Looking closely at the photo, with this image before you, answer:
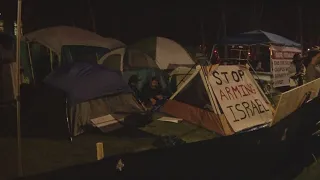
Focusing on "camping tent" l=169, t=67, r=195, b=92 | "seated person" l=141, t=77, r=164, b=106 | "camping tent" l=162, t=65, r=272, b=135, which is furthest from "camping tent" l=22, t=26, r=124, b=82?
"camping tent" l=162, t=65, r=272, b=135

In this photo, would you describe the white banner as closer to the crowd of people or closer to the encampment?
the encampment

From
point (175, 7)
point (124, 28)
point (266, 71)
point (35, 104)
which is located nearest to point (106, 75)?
point (35, 104)

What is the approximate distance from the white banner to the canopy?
5700 mm

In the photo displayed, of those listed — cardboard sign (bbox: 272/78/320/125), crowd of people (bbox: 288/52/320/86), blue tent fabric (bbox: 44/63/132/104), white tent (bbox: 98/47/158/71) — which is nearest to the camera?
cardboard sign (bbox: 272/78/320/125)

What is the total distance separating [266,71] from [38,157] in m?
12.2

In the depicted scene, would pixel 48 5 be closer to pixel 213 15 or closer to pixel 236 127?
pixel 213 15

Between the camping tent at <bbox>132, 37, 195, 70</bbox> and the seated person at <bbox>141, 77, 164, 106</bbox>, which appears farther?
the camping tent at <bbox>132, 37, 195, 70</bbox>

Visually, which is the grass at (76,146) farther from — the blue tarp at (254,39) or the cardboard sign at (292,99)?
the blue tarp at (254,39)

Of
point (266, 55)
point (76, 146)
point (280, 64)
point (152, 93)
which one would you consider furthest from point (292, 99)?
point (266, 55)

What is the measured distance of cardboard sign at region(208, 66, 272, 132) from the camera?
969 cm

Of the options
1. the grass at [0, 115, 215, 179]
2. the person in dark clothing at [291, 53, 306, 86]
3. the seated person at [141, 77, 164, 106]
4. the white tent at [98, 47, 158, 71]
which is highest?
the white tent at [98, 47, 158, 71]

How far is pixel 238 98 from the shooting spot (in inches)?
393

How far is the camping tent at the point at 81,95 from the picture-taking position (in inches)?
371

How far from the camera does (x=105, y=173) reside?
499 cm
